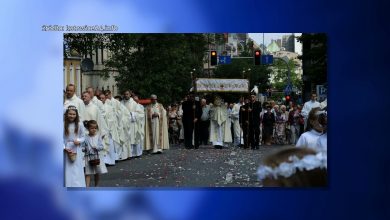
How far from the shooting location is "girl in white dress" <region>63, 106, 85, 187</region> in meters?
9.28

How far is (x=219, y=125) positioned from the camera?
9.46 meters

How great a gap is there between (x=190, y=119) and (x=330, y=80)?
1.51 meters

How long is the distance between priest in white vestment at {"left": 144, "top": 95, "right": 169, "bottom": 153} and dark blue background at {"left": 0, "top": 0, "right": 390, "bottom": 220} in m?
0.50

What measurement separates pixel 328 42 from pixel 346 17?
12.0 inches

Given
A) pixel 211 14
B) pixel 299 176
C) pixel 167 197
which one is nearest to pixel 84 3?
pixel 211 14

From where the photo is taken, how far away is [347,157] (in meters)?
9.16

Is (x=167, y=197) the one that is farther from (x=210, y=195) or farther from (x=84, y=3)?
(x=84, y=3)

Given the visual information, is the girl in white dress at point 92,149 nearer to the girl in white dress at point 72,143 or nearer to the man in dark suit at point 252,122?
the girl in white dress at point 72,143

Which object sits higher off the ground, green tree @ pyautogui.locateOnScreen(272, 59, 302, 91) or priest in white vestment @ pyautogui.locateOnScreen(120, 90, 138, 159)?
green tree @ pyautogui.locateOnScreen(272, 59, 302, 91)

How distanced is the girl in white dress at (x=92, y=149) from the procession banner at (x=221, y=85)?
3.76 feet

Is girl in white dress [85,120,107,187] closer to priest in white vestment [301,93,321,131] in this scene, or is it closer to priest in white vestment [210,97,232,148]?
priest in white vestment [210,97,232,148]

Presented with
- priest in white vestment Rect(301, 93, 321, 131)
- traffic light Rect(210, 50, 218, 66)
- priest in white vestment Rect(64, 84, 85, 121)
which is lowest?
priest in white vestment Rect(301, 93, 321, 131)

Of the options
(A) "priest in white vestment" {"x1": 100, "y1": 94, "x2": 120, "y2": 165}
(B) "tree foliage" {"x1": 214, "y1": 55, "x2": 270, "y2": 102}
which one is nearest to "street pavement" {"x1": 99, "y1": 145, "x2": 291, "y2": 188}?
(A) "priest in white vestment" {"x1": 100, "y1": 94, "x2": 120, "y2": 165}

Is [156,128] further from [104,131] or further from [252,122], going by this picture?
[252,122]
